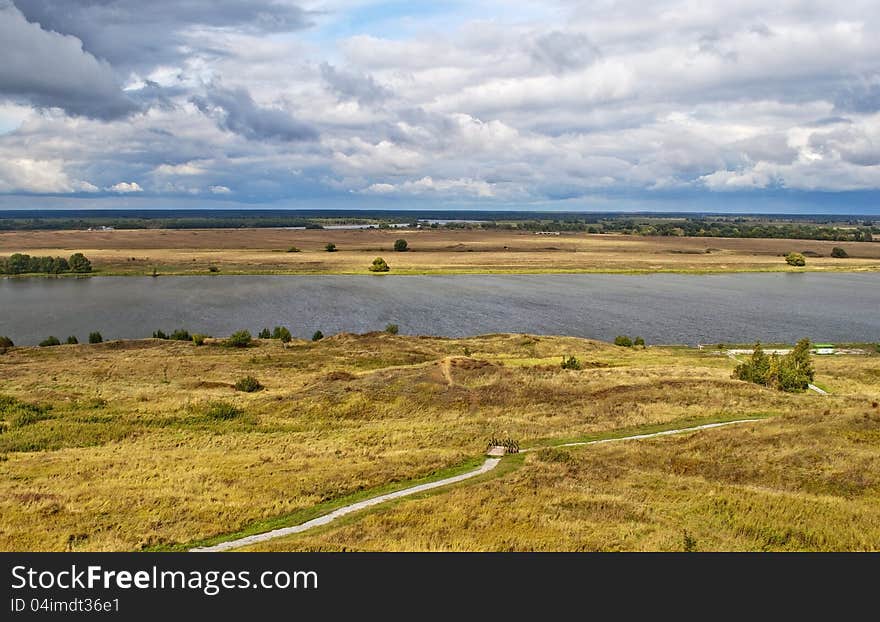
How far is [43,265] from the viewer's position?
14212 centimetres

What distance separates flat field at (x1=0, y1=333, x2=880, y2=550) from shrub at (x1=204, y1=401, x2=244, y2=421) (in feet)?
0.45

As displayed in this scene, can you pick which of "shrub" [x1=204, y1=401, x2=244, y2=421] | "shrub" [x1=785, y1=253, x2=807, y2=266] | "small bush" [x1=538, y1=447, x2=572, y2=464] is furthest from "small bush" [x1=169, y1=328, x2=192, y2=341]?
"shrub" [x1=785, y1=253, x2=807, y2=266]

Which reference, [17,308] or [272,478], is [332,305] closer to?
[17,308]

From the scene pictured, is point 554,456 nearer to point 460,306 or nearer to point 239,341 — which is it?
point 239,341

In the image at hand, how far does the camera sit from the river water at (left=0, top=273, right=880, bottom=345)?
82.8 m

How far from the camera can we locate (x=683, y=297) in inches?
4350

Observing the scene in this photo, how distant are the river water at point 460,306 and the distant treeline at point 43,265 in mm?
7643

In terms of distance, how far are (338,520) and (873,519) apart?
15934 millimetres

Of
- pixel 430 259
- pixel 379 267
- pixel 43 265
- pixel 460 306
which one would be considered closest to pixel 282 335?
pixel 460 306

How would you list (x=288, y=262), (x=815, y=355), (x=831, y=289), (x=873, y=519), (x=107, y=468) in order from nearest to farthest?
(x=873, y=519) < (x=107, y=468) < (x=815, y=355) < (x=831, y=289) < (x=288, y=262)

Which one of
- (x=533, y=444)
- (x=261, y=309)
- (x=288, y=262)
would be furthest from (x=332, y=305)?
(x=533, y=444)

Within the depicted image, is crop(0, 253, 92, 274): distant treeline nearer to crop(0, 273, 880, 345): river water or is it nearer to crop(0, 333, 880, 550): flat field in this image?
crop(0, 273, 880, 345): river water

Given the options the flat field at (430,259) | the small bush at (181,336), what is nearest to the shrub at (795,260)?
the flat field at (430,259)

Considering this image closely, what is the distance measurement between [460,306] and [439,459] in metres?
76.1
